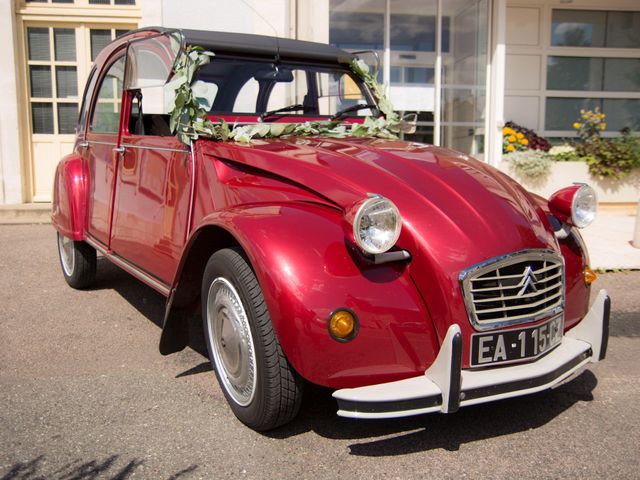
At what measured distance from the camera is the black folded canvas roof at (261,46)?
12.6 feet

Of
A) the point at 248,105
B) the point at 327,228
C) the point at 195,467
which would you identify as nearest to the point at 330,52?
the point at 248,105

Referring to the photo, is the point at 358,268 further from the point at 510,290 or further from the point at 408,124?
the point at 408,124

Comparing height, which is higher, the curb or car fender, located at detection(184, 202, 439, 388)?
car fender, located at detection(184, 202, 439, 388)

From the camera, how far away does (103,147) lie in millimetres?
4598

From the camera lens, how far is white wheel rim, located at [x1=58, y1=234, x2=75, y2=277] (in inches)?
213

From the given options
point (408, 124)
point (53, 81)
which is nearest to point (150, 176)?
point (408, 124)

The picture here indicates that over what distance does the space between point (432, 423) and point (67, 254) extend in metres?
3.86

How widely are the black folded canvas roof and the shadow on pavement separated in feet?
7.76

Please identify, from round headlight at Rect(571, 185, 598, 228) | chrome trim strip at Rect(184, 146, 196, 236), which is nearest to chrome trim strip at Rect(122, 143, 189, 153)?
chrome trim strip at Rect(184, 146, 196, 236)

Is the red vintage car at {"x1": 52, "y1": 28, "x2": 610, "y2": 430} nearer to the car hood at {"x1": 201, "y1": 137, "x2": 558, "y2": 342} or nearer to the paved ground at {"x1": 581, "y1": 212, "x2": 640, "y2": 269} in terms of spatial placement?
the car hood at {"x1": 201, "y1": 137, "x2": 558, "y2": 342}

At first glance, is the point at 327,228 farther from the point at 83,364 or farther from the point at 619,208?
the point at 619,208

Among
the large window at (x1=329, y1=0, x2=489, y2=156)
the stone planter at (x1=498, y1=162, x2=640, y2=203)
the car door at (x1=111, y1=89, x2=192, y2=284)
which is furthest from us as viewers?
the large window at (x1=329, y1=0, x2=489, y2=156)

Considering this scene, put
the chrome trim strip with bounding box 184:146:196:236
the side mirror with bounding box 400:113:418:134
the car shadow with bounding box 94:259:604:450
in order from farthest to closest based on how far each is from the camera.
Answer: the side mirror with bounding box 400:113:418:134, the chrome trim strip with bounding box 184:146:196:236, the car shadow with bounding box 94:259:604:450

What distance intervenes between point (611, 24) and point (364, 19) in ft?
15.1
